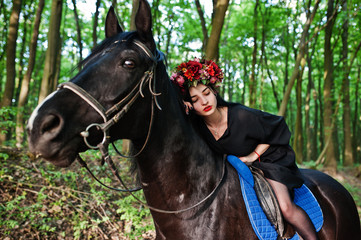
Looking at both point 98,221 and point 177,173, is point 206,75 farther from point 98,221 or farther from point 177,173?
point 98,221

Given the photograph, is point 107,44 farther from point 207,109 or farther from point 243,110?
point 243,110

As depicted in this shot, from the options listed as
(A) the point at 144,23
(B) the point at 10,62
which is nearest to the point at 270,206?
(A) the point at 144,23

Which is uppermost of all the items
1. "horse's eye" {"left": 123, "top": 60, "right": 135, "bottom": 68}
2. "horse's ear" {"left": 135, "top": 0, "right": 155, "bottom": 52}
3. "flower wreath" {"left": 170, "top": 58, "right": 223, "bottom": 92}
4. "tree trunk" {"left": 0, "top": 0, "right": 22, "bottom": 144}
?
"tree trunk" {"left": 0, "top": 0, "right": 22, "bottom": 144}

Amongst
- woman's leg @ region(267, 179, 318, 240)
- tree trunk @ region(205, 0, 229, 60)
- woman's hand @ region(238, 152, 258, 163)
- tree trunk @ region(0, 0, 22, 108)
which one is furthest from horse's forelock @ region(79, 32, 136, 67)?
tree trunk @ region(0, 0, 22, 108)

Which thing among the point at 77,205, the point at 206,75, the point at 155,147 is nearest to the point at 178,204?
the point at 155,147

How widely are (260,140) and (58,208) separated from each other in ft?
13.7

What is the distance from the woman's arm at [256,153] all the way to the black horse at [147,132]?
259 mm

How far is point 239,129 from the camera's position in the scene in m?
2.46

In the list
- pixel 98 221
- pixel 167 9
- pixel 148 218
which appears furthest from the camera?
pixel 167 9

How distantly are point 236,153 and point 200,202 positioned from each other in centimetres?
76

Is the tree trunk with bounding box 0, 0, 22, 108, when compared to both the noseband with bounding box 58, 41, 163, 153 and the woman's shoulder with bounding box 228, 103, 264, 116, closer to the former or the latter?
the noseband with bounding box 58, 41, 163, 153

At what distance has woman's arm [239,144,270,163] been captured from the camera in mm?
2514

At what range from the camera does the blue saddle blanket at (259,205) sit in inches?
81.0

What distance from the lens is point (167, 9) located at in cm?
1146
